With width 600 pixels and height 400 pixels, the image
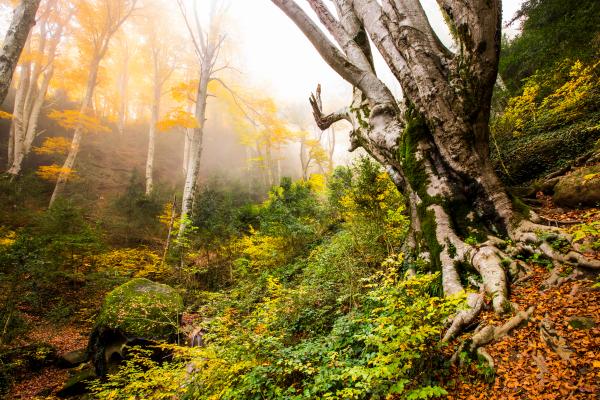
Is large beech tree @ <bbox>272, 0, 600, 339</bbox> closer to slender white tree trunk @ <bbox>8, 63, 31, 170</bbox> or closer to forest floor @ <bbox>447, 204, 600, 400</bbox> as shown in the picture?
forest floor @ <bbox>447, 204, 600, 400</bbox>

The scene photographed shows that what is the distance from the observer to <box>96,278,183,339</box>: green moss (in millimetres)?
5449

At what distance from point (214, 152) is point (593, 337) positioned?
29.3m

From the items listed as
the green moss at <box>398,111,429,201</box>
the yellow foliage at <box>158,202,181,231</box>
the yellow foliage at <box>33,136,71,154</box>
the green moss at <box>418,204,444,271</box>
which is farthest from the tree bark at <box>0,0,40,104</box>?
the yellow foliage at <box>33,136,71,154</box>

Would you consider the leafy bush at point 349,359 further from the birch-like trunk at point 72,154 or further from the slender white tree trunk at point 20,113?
the slender white tree trunk at point 20,113

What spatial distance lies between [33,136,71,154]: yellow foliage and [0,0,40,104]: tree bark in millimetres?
13521

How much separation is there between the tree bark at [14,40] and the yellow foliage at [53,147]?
532 inches

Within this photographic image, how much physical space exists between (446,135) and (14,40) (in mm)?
6577

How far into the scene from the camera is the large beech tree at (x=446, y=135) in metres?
3.29

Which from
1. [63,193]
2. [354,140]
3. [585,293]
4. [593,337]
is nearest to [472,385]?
[593,337]

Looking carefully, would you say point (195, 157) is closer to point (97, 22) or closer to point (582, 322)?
point (97, 22)

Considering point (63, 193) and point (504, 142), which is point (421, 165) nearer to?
point (504, 142)

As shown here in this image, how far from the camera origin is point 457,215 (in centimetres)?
379

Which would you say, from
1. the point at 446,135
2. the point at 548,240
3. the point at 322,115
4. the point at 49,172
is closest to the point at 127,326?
the point at 322,115

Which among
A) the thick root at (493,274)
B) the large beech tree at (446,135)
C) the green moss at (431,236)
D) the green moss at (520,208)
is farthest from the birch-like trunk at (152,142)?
the green moss at (520,208)
